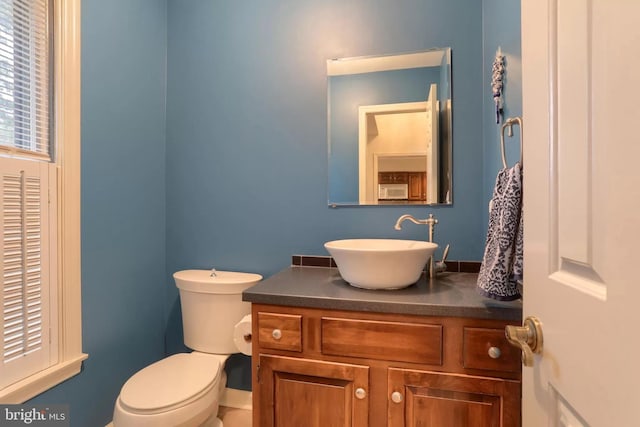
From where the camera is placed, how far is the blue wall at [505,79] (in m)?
1.06

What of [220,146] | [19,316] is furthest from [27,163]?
[220,146]

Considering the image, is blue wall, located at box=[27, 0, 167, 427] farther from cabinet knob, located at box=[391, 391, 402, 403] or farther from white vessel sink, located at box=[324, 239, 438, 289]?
cabinet knob, located at box=[391, 391, 402, 403]

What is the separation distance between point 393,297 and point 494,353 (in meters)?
0.34

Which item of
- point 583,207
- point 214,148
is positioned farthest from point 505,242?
point 214,148

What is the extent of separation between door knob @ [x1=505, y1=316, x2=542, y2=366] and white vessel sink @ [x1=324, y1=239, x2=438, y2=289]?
54 cm

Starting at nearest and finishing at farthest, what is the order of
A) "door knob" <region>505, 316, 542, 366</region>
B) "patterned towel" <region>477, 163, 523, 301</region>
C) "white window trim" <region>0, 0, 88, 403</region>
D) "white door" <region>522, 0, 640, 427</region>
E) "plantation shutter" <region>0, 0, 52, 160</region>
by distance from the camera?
"white door" <region>522, 0, 640, 427</region>, "door knob" <region>505, 316, 542, 366</region>, "patterned towel" <region>477, 163, 523, 301</region>, "plantation shutter" <region>0, 0, 52, 160</region>, "white window trim" <region>0, 0, 88, 403</region>

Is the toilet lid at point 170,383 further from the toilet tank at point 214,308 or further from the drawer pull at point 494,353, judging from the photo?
the drawer pull at point 494,353

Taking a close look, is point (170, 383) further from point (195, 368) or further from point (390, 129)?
point (390, 129)

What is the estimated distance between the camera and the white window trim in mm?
1345

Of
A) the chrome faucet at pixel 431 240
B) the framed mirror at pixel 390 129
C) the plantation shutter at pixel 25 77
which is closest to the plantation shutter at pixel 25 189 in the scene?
the plantation shutter at pixel 25 77

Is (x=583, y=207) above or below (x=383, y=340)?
above

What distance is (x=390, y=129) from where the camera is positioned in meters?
1.65

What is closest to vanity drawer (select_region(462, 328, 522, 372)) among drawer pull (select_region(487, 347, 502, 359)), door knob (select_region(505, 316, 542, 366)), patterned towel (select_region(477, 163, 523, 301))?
drawer pull (select_region(487, 347, 502, 359))

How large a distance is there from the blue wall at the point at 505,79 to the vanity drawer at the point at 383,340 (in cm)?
67
